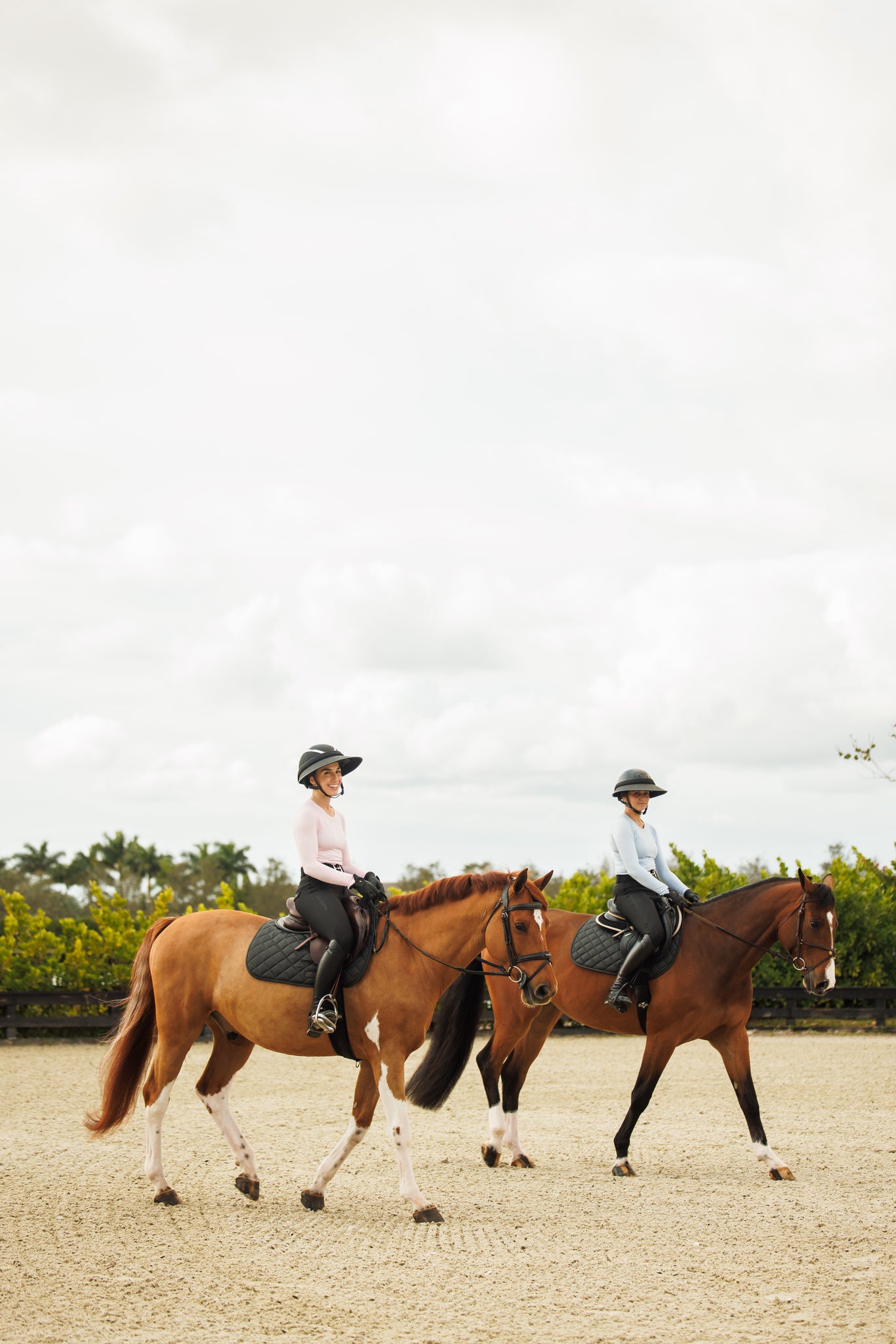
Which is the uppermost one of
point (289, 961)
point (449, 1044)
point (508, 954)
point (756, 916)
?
point (756, 916)

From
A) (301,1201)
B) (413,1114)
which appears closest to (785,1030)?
(413,1114)

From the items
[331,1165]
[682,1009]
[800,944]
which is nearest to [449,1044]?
[682,1009]

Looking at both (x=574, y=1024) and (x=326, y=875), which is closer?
(x=326, y=875)

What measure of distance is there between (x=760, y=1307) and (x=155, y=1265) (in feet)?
9.57

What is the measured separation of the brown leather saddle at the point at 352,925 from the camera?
22.3 feet

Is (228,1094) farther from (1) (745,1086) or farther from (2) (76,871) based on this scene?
(2) (76,871)

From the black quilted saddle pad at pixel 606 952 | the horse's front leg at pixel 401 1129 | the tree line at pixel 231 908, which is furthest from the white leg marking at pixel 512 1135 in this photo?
the tree line at pixel 231 908

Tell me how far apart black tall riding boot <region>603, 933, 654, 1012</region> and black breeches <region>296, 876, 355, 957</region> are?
2.48 metres

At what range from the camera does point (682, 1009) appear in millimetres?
8164

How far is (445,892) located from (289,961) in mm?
1040

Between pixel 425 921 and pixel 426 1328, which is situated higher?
pixel 425 921

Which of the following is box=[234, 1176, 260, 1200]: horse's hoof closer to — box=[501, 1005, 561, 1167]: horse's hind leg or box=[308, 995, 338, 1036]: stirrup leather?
box=[308, 995, 338, 1036]: stirrup leather

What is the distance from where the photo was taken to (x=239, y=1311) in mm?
4910

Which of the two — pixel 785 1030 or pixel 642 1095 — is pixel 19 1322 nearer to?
pixel 642 1095
